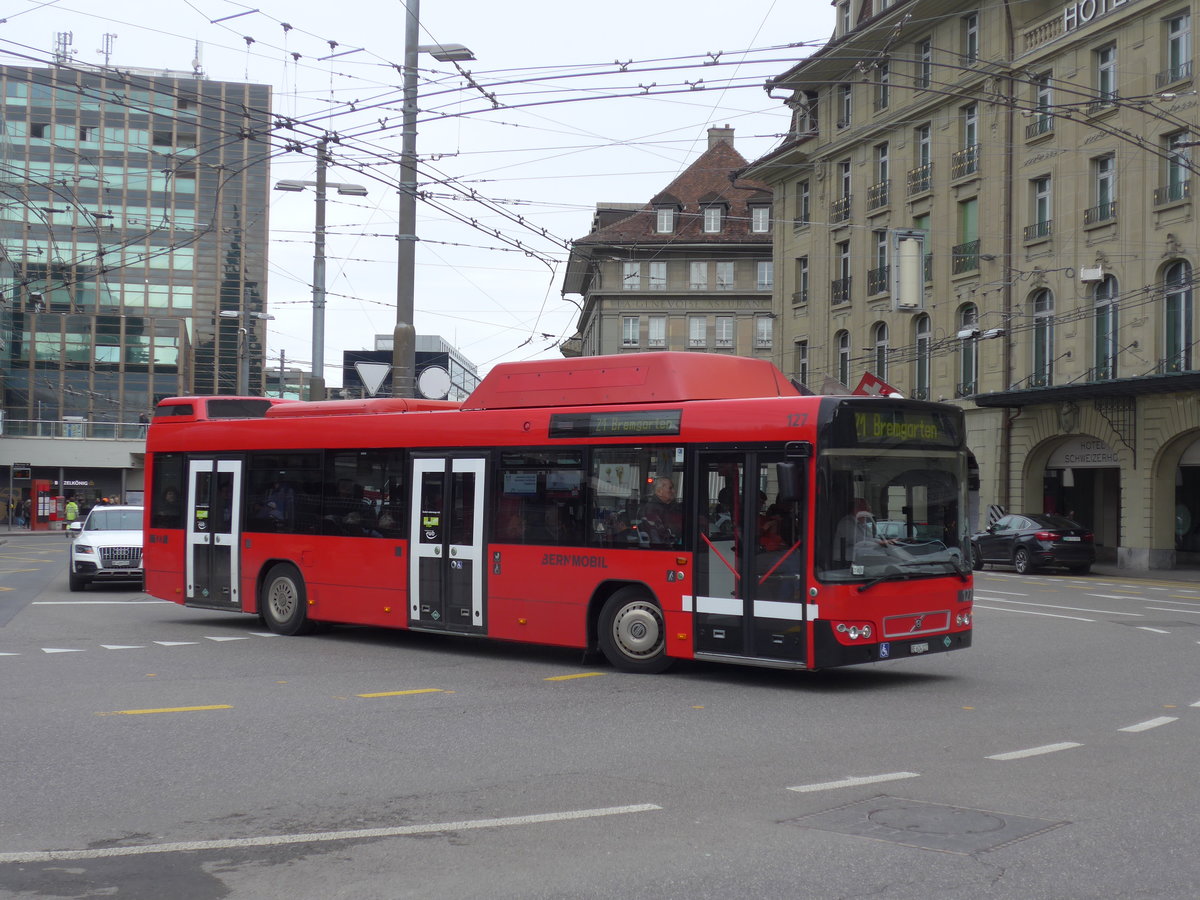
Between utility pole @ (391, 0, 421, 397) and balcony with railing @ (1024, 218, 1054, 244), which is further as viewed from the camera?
balcony with railing @ (1024, 218, 1054, 244)

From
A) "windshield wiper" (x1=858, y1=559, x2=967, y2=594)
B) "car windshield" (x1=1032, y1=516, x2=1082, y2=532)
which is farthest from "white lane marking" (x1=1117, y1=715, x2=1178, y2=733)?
"car windshield" (x1=1032, y1=516, x2=1082, y2=532)

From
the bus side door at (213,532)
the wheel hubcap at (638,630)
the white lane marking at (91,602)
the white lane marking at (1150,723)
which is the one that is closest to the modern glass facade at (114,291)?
the white lane marking at (91,602)

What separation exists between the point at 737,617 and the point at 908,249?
22.4 meters

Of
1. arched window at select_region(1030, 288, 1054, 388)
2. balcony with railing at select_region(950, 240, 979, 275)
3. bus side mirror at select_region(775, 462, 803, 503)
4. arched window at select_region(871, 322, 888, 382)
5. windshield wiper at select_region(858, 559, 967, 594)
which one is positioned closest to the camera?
bus side mirror at select_region(775, 462, 803, 503)


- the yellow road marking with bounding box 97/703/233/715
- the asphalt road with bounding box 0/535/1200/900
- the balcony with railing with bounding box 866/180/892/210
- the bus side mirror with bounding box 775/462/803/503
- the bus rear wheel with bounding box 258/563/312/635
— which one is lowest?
the yellow road marking with bounding box 97/703/233/715

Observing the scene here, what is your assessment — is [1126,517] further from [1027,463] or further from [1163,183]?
[1163,183]

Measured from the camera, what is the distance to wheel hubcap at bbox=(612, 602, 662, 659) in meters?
12.6

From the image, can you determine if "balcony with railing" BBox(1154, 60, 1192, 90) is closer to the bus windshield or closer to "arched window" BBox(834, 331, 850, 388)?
"arched window" BBox(834, 331, 850, 388)

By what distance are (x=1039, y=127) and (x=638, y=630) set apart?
3069 cm

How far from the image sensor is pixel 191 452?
17891 mm

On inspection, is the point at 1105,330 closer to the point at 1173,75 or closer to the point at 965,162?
the point at 1173,75

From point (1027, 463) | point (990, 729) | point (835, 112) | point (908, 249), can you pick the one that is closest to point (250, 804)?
point (990, 729)

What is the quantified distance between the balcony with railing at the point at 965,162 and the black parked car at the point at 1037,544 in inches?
465

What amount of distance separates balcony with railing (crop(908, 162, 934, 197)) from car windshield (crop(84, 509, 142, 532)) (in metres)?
27.7
